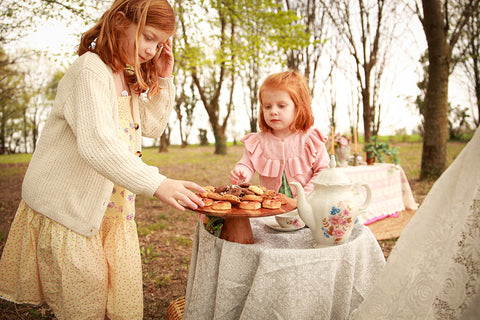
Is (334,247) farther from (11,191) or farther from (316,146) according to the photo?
(11,191)

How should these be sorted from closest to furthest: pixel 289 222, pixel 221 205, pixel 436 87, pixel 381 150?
pixel 221 205, pixel 289 222, pixel 381 150, pixel 436 87

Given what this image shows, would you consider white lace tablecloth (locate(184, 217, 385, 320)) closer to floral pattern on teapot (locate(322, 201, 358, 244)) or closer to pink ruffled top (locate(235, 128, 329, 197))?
floral pattern on teapot (locate(322, 201, 358, 244))

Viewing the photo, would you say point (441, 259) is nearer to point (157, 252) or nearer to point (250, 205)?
point (250, 205)

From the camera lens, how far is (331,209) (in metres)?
1.35

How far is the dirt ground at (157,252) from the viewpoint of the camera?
8.85ft

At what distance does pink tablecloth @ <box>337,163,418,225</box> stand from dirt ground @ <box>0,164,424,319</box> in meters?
0.91

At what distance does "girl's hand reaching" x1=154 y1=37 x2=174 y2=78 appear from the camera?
1.80 meters

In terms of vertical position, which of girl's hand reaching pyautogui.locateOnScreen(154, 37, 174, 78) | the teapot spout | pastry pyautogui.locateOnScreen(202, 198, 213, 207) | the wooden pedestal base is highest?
girl's hand reaching pyautogui.locateOnScreen(154, 37, 174, 78)

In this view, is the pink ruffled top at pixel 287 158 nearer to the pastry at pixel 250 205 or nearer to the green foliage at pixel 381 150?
the pastry at pixel 250 205

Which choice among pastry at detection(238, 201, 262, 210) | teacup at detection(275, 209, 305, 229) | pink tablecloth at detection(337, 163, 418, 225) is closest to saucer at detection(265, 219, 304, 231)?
teacup at detection(275, 209, 305, 229)

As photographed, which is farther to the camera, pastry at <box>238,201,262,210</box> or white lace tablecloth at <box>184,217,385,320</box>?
pastry at <box>238,201,262,210</box>

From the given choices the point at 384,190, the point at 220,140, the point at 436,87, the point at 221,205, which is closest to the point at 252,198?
the point at 221,205

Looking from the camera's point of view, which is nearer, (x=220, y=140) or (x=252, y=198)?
(x=252, y=198)

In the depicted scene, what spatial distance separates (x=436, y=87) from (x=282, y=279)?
23.7 feet
